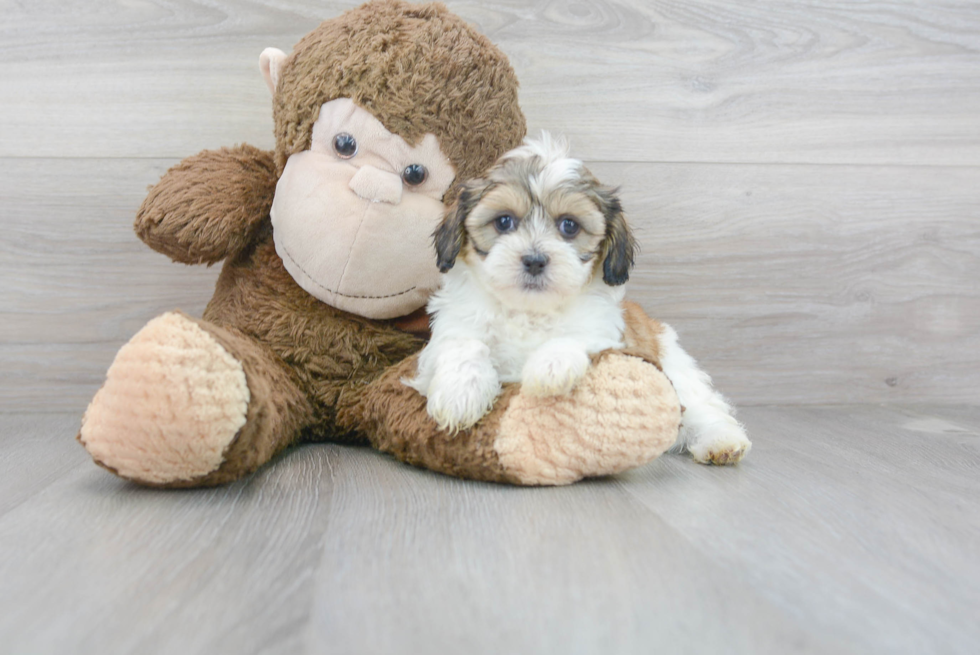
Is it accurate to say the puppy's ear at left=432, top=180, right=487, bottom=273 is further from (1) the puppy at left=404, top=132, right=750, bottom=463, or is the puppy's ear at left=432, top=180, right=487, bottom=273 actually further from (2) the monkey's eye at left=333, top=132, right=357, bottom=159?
(2) the monkey's eye at left=333, top=132, right=357, bottom=159

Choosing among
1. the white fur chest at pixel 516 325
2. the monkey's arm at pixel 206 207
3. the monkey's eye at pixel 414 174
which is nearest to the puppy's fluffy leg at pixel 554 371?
the white fur chest at pixel 516 325

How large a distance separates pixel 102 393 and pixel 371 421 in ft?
1.76

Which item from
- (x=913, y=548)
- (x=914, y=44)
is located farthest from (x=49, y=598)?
(x=914, y=44)

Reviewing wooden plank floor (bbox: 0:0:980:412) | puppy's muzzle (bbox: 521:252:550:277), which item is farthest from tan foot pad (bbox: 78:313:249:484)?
wooden plank floor (bbox: 0:0:980:412)

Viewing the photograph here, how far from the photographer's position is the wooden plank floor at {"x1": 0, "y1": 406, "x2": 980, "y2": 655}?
822 mm

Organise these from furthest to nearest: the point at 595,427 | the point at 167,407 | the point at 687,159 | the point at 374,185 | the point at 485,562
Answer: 1. the point at 687,159
2. the point at 374,185
3. the point at 595,427
4. the point at 167,407
5. the point at 485,562

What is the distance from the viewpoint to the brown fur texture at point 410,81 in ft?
5.10

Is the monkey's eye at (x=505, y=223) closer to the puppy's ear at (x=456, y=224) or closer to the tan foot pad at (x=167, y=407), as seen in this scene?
the puppy's ear at (x=456, y=224)

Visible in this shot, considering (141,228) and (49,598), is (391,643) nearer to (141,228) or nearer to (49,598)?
(49,598)

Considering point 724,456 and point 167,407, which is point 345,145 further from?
point 724,456

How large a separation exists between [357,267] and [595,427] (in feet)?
Result: 1.98

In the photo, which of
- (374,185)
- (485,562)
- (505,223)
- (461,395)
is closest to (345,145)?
(374,185)

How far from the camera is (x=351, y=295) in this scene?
1625 mm

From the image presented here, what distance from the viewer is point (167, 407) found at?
119 centimetres
